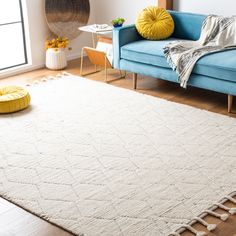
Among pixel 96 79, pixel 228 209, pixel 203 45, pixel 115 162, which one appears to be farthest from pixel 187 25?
pixel 228 209

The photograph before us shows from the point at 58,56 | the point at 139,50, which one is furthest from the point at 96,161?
the point at 58,56

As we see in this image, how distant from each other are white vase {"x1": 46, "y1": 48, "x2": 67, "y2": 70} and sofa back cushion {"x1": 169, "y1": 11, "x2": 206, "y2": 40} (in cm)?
137

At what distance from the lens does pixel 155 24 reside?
4.62 meters

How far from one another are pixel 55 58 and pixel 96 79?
0.65m

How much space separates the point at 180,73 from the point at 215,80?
0.34m

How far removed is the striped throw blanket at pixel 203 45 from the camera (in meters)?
A: 4.02

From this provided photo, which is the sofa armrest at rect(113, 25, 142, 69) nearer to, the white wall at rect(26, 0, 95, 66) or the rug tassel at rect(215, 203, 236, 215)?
the white wall at rect(26, 0, 95, 66)

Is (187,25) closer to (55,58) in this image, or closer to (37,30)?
(55,58)

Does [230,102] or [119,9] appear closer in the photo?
[230,102]

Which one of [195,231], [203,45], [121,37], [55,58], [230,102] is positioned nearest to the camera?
[195,231]

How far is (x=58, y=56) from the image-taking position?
5.29m

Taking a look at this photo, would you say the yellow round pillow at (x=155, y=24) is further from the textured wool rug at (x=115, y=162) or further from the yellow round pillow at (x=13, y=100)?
the yellow round pillow at (x=13, y=100)

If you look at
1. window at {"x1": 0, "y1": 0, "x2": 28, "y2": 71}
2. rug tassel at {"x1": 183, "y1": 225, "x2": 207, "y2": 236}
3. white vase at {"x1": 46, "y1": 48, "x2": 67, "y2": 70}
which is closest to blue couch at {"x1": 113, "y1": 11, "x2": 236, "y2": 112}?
white vase at {"x1": 46, "y1": 48, "x2": 67, "y2": 70}

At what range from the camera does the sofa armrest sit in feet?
15.0
